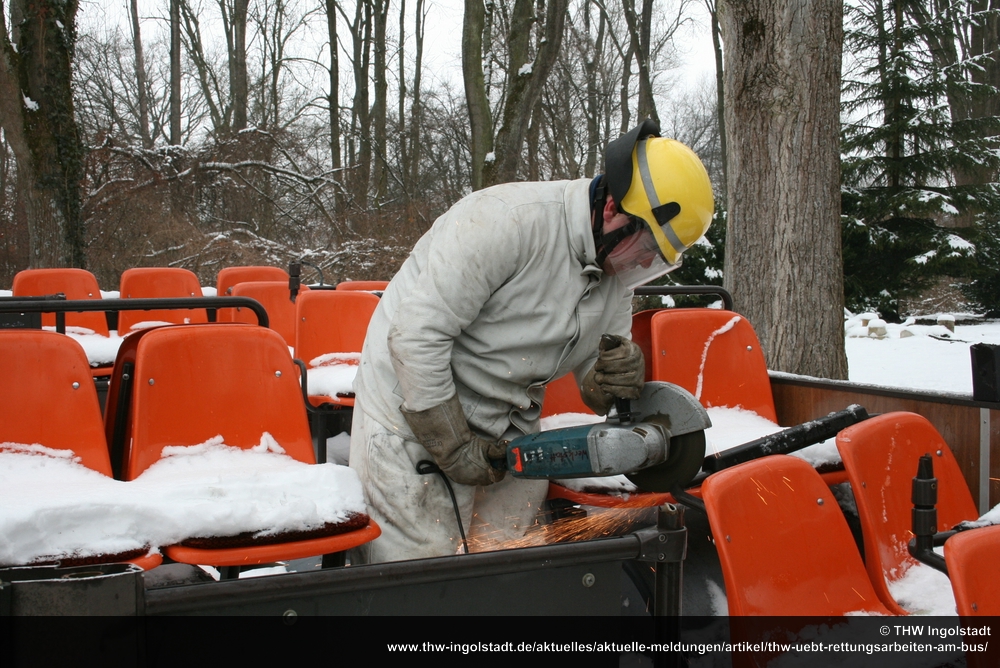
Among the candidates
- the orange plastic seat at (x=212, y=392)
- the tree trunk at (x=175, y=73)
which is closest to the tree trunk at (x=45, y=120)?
the orange plastic seat at (x=212, y=392)

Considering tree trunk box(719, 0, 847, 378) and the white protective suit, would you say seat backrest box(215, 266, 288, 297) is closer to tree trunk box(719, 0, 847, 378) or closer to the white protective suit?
tree trunk box(719, 0, 847, 378)

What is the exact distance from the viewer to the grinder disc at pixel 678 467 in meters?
2.04

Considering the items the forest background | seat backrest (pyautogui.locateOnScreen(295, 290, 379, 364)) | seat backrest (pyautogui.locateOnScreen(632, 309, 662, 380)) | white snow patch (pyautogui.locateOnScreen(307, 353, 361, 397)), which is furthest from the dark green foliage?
white snow patch (pyautogui.locateOnScreen(307, 353, 361, 397))

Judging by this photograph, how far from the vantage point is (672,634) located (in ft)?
4.62

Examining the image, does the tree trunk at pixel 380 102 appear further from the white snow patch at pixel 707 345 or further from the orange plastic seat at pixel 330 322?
the white snow patch at pixel 707 345

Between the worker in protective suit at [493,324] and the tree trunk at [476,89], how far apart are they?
883cm

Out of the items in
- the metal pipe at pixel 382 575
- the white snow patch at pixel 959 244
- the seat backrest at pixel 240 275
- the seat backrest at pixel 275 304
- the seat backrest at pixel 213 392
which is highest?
the white snow patch at pixel 959 244

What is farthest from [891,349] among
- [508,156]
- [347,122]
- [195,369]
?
[347,122]

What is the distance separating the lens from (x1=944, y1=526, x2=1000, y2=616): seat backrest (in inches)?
64.3

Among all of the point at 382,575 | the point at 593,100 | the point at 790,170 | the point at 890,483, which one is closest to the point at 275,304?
the point at 790,170

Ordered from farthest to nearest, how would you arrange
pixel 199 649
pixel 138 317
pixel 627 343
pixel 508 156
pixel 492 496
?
pixel 508 156
pixel 138 317
pixel 492 496
pixel 627 343
pixel 199 649

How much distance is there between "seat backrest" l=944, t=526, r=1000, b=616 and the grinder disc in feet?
1.98

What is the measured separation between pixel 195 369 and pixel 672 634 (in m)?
1.88

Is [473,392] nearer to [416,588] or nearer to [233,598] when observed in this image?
[416,588]
